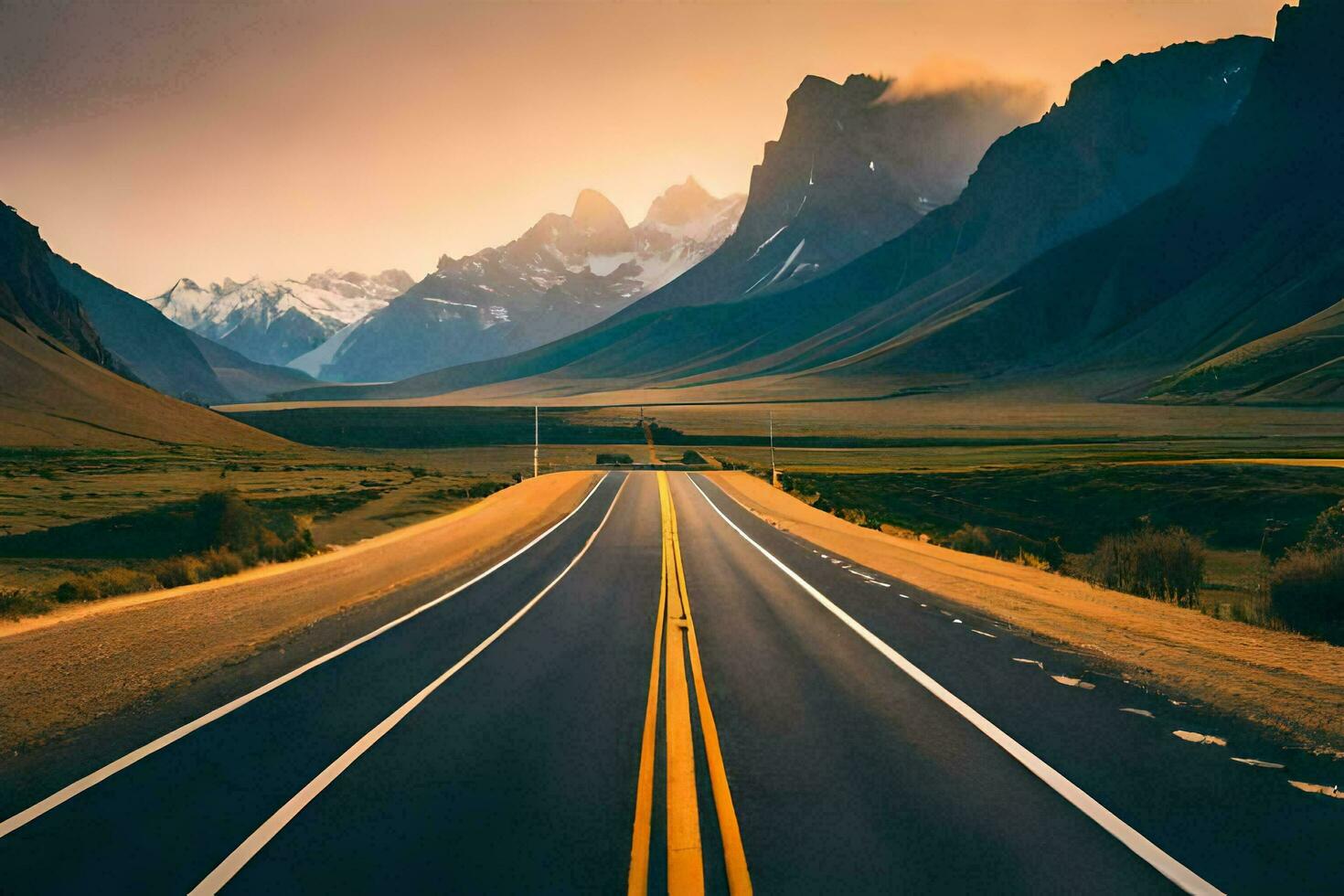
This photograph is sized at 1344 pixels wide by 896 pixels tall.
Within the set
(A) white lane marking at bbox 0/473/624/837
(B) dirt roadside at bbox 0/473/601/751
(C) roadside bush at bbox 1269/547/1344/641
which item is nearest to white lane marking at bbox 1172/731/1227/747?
(C) roadside bush at bbox 1269/547/1344/641

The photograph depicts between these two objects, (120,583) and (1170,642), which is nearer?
(1170,642)

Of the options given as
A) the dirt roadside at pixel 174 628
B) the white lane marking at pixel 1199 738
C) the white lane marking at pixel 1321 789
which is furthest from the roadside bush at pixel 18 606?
the white lane marking at pixel 1321 789

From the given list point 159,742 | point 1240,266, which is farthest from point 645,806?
point 1240,266

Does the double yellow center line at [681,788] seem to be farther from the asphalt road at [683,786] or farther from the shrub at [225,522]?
the shrub at [225,522]

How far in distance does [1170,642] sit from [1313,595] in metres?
4.01

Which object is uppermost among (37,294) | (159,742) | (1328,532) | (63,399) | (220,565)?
(37,294)

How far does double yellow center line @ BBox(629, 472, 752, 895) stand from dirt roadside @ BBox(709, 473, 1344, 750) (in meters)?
5.00

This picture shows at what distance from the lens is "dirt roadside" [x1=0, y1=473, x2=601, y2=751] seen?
8867mm

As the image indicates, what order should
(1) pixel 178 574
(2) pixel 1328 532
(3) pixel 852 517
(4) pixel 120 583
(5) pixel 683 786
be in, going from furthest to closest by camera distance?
1. (3) pixel 852 517
2. (2) pixel 1328 532
3. (1) pixel 178 574
4. (4) pixel 120 583
5. (5) pixel 683 786

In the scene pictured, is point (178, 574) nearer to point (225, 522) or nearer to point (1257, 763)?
point (225, 522)

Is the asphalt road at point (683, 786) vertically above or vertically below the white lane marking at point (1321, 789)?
below

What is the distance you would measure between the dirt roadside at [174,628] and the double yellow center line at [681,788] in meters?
5.28

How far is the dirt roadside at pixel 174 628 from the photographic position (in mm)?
8867

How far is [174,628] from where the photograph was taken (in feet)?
41.3
